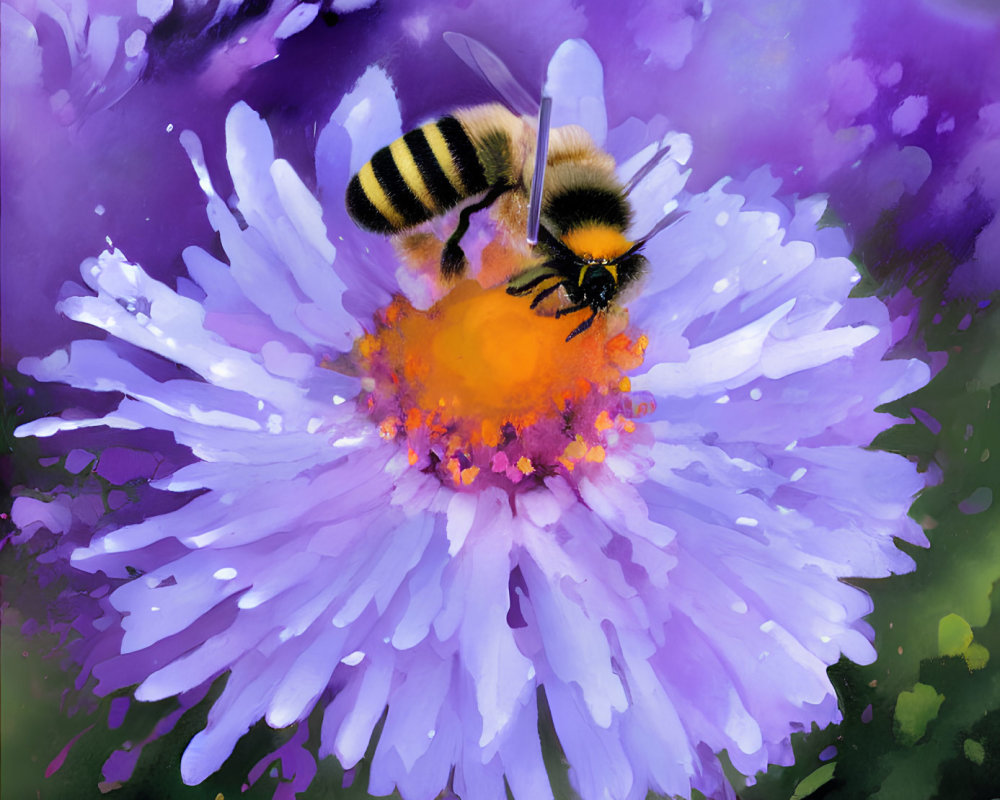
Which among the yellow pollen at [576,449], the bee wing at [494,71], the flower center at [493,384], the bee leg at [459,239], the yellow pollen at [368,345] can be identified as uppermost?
the bee wing at [494,71]

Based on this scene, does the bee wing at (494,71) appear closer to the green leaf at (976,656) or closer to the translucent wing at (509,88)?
the translucent wing at (509,88)

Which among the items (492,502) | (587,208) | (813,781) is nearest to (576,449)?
(492,502)

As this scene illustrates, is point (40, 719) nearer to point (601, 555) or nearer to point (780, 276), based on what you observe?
point (601, 555)

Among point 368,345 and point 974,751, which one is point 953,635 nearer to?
point 974,751

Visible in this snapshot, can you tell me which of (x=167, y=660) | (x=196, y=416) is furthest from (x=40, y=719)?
(x=196, y=416)

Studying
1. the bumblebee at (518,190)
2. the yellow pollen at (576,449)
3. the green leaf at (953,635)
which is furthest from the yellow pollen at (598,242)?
the green leaf at (953,635)

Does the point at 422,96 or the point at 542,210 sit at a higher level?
the point at 422,96
